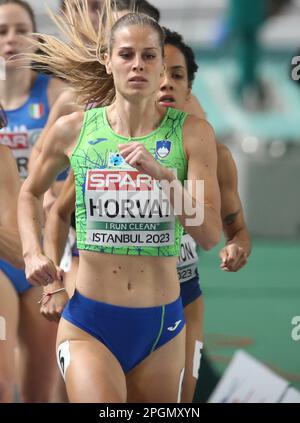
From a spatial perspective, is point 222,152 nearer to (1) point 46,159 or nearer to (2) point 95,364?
(1) point 46,159

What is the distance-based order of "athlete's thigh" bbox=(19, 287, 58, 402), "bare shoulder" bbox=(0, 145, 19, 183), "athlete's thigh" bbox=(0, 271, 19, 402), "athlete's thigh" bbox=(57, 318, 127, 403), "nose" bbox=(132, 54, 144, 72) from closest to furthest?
"athlete's thigh" bbox=(57, 318, 127, 403) < "nose" bbox=(132, 54, 144, 72) < "bare shoulder" bbox=(0, 145, 19, 183) < "athlete's thigh" bbox=(0, 271, 19, 402) < "athlete's thigh" bbox=(19, 287, 58, 402)

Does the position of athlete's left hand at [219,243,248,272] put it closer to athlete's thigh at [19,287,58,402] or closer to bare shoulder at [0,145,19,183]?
bare shoulder at [0,145,19,183]

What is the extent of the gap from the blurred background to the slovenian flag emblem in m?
0.38

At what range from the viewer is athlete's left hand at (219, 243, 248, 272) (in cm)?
412

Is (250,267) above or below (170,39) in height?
below

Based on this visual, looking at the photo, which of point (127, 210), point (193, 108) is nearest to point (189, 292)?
point (193, 108)

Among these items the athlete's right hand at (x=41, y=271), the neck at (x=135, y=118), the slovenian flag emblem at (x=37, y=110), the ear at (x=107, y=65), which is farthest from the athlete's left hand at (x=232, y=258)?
the slovenian flag emblem at (x=37, y=110)

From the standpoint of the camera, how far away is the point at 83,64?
4.20 m

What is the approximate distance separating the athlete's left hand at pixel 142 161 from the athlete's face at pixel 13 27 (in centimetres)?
167

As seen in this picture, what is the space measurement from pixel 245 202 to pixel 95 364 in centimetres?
645

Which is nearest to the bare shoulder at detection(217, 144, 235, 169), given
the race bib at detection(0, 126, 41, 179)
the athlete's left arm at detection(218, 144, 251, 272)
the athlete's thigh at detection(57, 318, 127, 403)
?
the athlete's left arm at detection(218, 144, 251, 272)

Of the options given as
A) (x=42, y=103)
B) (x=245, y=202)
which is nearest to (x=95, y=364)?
(x=42, y=103)

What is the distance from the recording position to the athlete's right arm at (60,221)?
13.9ft

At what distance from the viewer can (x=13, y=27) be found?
5.08 m
